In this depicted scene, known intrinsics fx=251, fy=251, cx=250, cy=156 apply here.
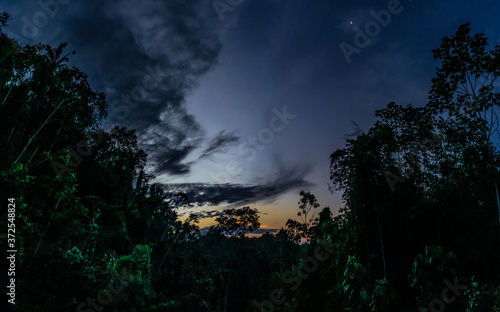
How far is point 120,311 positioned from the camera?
13781mm

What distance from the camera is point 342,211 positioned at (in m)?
9.74

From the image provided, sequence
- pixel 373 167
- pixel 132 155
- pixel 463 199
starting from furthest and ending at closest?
pixel 132 155 < pixel 463 199 < pixel 373 167

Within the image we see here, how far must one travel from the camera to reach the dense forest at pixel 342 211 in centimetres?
771

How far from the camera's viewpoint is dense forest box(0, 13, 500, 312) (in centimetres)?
771

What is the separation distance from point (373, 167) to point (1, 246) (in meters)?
14.2

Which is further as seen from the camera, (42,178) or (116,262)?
(116,262)

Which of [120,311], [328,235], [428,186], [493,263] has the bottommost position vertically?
[120,311]

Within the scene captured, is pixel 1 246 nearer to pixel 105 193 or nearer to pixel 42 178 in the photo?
pixel 42 178

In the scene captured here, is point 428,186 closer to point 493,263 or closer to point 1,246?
point 493,263

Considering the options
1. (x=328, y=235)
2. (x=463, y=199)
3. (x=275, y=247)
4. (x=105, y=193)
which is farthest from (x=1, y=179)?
(x=275, y=247)

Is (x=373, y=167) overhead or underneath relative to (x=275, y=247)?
overhead

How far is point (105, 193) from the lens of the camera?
21.7 meters

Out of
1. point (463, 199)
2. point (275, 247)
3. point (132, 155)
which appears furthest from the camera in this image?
point (275, 247)

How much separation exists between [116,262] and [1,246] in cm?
697
